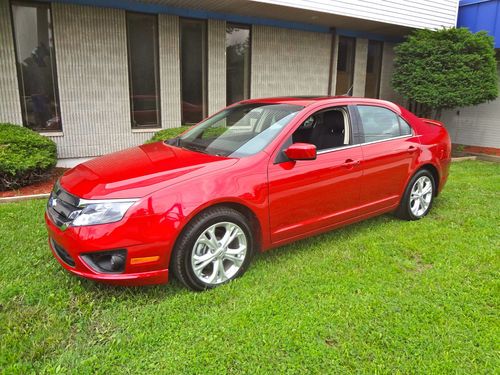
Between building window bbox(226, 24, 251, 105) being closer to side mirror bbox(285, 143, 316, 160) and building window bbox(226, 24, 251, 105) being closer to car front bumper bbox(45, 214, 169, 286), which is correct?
side mirror bbox(285, 143, 316, 160)

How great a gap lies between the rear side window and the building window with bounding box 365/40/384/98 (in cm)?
753

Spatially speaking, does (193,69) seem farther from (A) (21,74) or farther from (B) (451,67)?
(B) (451,67)

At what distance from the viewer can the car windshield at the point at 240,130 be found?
3.51 m

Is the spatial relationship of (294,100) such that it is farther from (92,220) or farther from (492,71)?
(492,71)

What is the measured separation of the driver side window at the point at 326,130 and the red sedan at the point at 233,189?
0.01 meters

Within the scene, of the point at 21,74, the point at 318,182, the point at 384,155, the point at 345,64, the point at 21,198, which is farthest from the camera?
the point at 345,64

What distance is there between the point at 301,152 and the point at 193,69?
236 inches

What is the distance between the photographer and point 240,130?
3889 mm

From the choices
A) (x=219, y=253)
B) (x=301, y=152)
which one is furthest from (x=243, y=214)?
(x=301, y=152)

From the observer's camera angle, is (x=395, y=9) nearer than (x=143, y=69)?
No

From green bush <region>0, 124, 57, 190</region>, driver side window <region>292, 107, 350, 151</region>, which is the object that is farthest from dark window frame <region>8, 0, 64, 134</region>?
driver side window <region>292, 107, 350, 151</region>

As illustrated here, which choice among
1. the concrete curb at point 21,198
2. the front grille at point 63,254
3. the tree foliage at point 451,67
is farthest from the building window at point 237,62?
the front grille at point 63,254

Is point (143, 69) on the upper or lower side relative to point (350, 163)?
upper

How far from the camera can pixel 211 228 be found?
9.97ft
